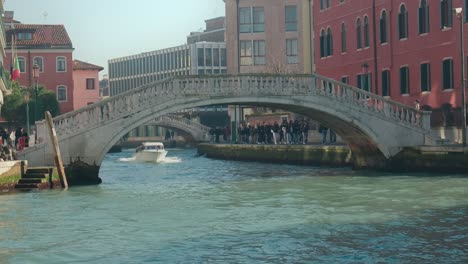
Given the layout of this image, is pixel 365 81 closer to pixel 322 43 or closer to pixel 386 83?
pixel 386 83

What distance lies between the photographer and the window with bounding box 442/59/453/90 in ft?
99.0

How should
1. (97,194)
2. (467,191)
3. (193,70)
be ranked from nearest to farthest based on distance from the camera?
(467,191) → (97,194) → (193,70)

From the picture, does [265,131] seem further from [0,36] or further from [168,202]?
[168,202]

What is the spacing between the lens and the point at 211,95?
86.4 feet

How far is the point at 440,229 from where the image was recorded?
15.6 metres

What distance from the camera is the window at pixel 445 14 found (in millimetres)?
30141

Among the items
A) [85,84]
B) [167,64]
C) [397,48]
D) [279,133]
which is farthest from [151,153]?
[167,64]

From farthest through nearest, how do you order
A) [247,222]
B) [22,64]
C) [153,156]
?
[22,64], [153,156], [247,222]

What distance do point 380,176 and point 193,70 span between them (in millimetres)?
56868

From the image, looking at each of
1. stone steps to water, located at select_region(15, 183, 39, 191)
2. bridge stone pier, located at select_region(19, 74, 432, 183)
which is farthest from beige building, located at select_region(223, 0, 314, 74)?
stone steps to water, located at select_region(15, 183, 39, 191)

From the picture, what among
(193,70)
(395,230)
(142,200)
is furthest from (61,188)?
(193,70)

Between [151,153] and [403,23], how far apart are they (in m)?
16.0

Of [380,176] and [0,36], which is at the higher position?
[0,36]

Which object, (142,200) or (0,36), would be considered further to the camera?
(0,36)
